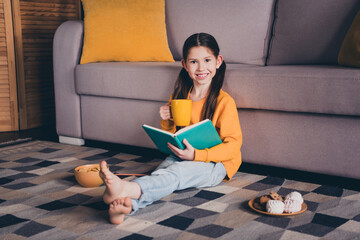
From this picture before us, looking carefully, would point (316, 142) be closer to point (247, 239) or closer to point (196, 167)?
point (196, 167)

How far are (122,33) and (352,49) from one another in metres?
1.25

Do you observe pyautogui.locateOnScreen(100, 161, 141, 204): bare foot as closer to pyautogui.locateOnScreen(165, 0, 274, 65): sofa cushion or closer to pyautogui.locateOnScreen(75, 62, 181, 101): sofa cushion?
pyautogui.locateOnScreen(75, 62, 181, 101): sofa cushion

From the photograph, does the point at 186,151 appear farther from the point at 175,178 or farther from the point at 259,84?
the point at 259,84

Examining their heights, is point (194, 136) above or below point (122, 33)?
below

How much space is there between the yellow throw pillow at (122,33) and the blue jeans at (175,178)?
917 mm

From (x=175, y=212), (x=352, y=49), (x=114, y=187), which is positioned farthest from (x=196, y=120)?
(x=352, y=49)

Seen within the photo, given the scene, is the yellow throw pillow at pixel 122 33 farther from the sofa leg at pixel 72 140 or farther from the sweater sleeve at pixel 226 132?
the sweater sleeve at pixel 226 132

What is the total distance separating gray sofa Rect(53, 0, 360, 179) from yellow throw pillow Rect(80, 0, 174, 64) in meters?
0.10

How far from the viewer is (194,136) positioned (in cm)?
150

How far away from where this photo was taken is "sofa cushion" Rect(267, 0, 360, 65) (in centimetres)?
197

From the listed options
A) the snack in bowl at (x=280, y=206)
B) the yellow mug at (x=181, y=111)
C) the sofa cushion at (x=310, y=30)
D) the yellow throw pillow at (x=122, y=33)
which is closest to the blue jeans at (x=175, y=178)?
the yellow mug at (x=181, y=111)

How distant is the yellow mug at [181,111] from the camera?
157 cm

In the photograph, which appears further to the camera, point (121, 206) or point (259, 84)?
point (259, 84)

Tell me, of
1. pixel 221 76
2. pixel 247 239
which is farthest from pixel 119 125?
pixel 247 239
